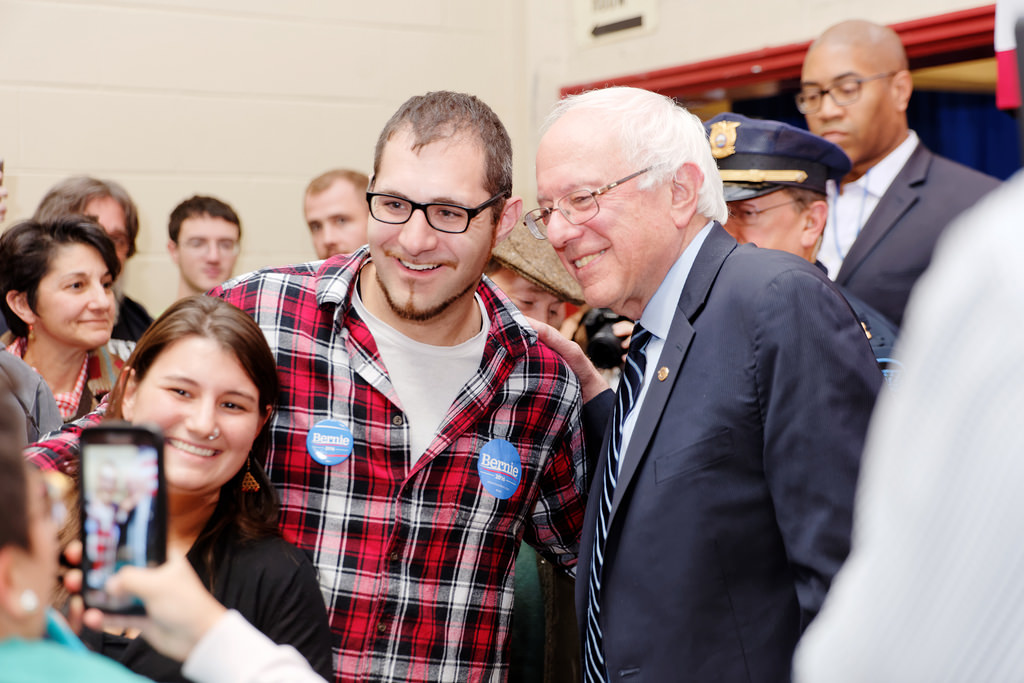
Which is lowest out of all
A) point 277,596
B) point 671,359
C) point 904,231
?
point 277,596

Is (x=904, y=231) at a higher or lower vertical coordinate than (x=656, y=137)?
lower

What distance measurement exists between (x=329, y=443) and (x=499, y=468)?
309 millimetres

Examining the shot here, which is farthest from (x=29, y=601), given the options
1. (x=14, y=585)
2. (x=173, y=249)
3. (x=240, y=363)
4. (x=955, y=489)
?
(x=173, y=249)

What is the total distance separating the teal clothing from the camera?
0.76 meters

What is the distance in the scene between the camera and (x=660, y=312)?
1.66 metres

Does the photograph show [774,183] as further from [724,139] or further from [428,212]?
[428,212]

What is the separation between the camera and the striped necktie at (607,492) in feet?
5.29

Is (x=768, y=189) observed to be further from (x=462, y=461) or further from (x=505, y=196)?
(x=462, y=461)

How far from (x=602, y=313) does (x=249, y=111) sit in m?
2.18

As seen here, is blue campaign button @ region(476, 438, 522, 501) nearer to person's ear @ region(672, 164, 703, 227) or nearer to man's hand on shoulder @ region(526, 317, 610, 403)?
man's hand on shoulder @ region(526, 317, 610, 403)

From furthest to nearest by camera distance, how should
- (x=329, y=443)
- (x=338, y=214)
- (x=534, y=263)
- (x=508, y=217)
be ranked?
(x=338, y=214)
(x=534, y=263)
(x=508, y=217)
(x=329, y=443)

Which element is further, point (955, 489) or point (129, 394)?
point (129, 394)

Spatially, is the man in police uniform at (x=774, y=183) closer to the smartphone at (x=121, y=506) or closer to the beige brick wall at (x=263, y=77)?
the beige brick wall at (x=263, y=77)

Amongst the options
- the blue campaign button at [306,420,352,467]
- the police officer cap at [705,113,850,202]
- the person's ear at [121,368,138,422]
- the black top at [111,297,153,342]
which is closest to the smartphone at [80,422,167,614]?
the person's ear at [121,368,138,422]
